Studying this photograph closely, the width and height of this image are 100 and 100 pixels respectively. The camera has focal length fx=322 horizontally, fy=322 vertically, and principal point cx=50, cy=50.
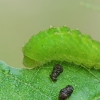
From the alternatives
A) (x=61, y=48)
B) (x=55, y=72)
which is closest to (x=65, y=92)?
(x=55, y=72)

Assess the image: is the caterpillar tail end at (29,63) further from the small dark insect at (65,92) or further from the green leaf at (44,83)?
the small dark insect at (65,92)

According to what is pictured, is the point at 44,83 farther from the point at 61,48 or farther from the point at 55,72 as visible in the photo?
the point at 61,48

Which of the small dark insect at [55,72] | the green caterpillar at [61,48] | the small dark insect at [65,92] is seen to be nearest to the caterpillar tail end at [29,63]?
the green caterpillar at [61,48]

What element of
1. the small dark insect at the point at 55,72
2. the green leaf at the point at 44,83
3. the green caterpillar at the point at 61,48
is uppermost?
the green caterpillar at the point at 61,48

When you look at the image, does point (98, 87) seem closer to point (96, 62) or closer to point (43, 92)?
point (96, 62)

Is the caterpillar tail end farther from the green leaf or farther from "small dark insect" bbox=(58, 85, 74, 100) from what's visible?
"small dark insect" bbox=(58, 85, 74, 100)

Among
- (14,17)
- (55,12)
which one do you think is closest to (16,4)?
(14,17)
